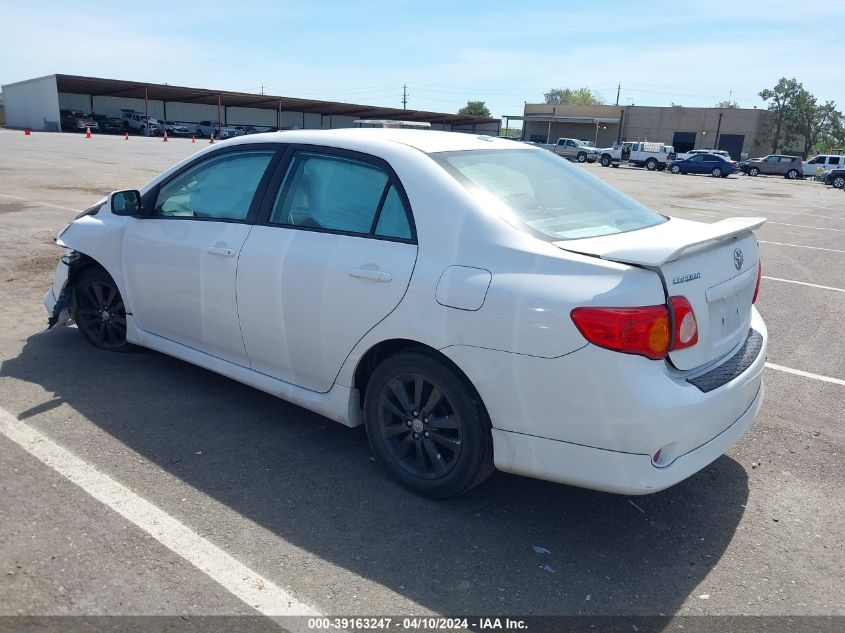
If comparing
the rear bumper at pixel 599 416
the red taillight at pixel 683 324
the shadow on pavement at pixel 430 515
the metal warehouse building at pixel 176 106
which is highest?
the metal warehouse building at pixel 176 106

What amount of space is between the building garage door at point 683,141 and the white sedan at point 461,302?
76.0m

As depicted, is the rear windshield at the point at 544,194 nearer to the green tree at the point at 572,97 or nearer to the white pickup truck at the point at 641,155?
the white pickup truck at the point at 641,155

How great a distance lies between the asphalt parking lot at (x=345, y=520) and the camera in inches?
107

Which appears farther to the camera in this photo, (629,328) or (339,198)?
(339,198)

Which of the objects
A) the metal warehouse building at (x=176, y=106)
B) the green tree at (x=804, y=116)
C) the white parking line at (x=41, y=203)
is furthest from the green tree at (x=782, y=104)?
the white parking line at (x=41, y=203)

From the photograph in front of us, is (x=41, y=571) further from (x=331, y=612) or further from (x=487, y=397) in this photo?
(x=487, y=397)

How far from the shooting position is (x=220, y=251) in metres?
4.00

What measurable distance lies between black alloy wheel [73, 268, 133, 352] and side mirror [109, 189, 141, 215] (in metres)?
0.59

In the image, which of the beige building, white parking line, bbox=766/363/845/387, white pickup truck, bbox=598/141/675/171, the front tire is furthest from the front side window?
the beige building

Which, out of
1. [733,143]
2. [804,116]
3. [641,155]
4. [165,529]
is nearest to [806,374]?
[165,529]

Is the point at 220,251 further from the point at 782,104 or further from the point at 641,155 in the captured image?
the point at 782,104

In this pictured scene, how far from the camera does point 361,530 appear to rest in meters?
3.12

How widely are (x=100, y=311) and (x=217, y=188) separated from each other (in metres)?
1.61

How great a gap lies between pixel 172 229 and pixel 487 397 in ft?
8.19
